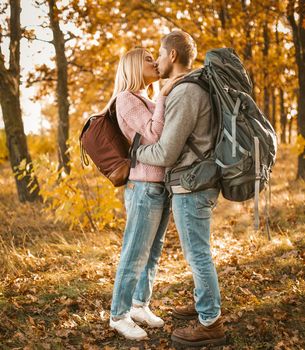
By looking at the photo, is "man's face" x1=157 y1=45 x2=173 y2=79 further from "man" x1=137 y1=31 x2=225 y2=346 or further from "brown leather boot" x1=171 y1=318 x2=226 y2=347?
"brown leather boot" x1=171 y1=318 x2=226 y2=347

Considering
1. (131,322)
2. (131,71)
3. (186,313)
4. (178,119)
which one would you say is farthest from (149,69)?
(186,313)

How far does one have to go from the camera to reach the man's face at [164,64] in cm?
328

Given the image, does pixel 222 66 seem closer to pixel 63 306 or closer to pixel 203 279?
pixel 203 279

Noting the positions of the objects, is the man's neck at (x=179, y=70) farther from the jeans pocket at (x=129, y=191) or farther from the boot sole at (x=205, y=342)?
the boot sole at (x=205, y=342)

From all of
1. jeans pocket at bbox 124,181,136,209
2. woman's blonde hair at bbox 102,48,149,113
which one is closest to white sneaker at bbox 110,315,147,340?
jeans pocket at bbox 124,181,136,209

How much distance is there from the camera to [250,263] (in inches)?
220

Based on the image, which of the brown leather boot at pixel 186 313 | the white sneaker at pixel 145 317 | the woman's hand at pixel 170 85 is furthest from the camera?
the brown leather boot at pixel 186 313

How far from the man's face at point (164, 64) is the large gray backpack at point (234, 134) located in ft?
0.73

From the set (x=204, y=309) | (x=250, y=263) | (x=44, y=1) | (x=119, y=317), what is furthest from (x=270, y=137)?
(x=44, y=1)

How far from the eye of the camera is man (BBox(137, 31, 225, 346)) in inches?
121

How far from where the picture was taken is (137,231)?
3514mm

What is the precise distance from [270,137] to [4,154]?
49.4ft

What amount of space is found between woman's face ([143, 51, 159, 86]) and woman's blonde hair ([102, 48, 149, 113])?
3 centimetres

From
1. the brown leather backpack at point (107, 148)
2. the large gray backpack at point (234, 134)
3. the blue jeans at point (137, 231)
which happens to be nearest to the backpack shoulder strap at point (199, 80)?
the large gray backpack at point (234, 134)
